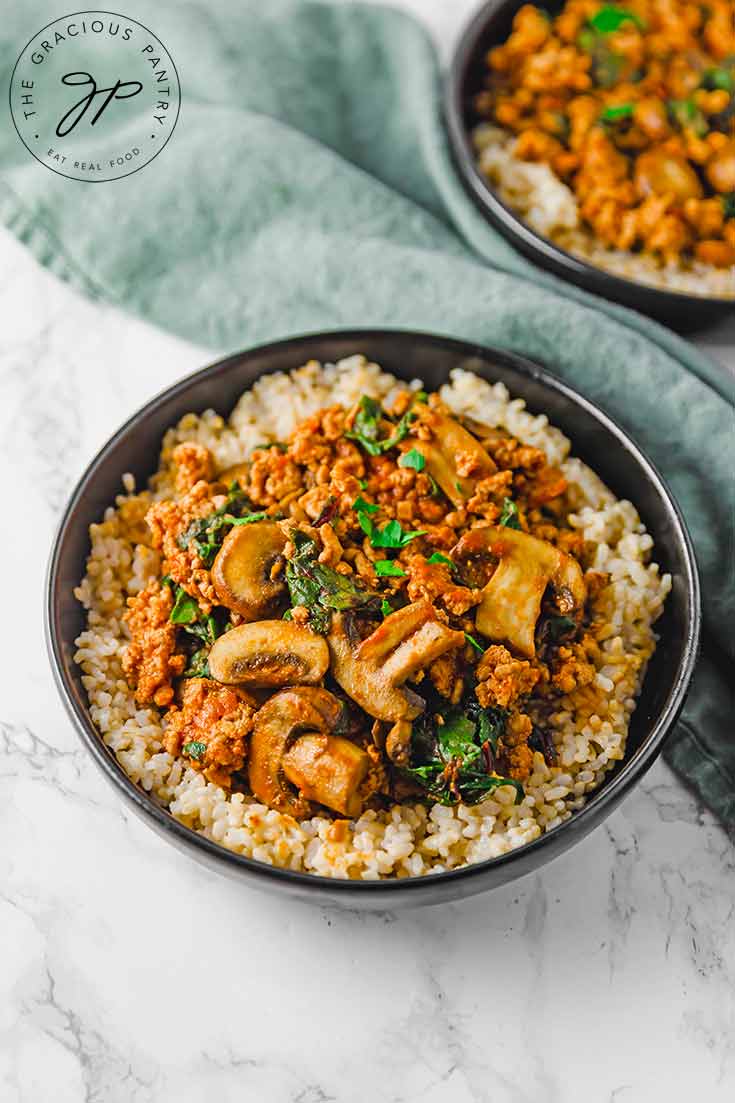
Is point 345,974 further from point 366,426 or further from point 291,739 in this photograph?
Answer: point 366,426

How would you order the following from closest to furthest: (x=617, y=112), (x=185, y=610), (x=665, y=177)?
(x=185, y=610) < (x=665, y=177) < (x=617, y=112)

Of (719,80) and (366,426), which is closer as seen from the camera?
(366,426)

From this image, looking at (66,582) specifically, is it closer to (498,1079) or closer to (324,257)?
(324,257)

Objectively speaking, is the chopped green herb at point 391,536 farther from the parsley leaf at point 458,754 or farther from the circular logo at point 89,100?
the circular logo at point 89,100

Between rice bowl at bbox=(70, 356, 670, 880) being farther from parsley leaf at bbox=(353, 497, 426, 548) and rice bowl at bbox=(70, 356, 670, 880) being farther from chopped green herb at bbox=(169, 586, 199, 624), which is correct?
parsley leaf at bbox=(353, 497, 426, 548)

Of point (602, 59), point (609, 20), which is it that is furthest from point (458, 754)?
point (609, 20)

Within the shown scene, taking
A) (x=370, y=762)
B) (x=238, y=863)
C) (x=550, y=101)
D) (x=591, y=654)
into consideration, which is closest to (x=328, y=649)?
(x=370, y=762)

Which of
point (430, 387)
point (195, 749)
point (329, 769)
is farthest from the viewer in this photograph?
point (430, 387)
